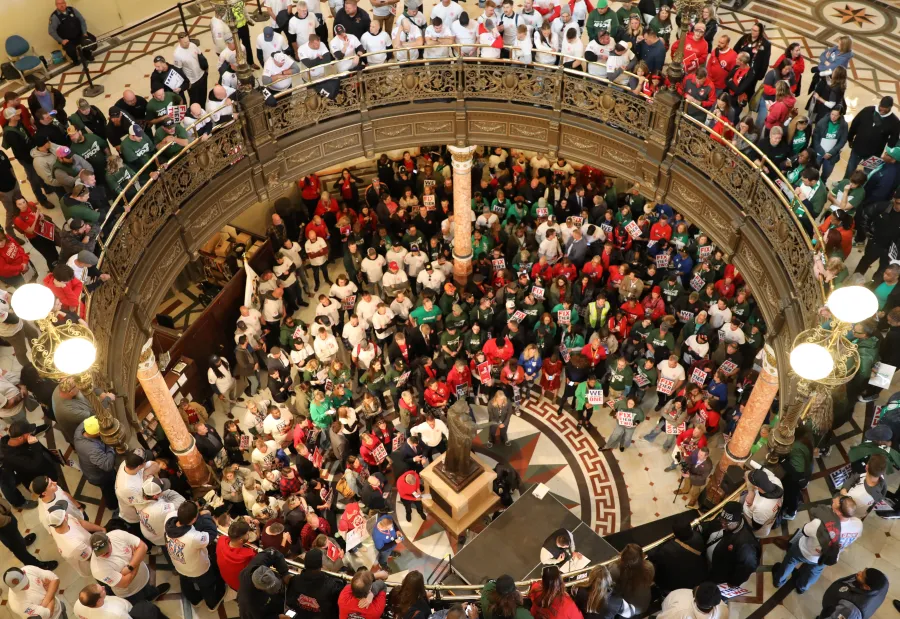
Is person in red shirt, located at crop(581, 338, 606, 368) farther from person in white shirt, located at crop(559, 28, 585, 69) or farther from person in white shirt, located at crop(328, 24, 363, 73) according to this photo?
person in white shirt, located at crop(328, 24, 363, 73)

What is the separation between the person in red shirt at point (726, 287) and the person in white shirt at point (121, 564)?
10284mm

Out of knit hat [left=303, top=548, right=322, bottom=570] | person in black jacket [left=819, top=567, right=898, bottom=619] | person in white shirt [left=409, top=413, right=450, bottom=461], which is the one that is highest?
person in white shirt [left=409, top=413, right=450, bottom=461]

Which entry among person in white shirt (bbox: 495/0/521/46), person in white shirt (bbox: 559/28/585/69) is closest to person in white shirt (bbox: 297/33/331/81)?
person in white shirt (bbox: 495/0/521/46)

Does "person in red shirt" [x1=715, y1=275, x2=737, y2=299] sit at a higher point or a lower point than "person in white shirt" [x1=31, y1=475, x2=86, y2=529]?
higher

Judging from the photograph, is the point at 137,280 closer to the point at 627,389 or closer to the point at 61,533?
the point at 61,533

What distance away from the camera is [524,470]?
573 inches

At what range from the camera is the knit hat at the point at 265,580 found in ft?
28.1

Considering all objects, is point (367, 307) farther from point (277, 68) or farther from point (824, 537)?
point (824, 537)

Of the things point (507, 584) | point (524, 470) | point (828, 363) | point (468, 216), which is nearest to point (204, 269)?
point (468, 216)

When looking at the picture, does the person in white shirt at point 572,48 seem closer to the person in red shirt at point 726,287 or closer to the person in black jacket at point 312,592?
the person in red shirt at point 726,287

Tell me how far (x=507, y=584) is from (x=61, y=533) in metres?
4.85

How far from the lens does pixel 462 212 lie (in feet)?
53.4

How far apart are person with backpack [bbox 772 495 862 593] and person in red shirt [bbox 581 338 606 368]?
5411mm

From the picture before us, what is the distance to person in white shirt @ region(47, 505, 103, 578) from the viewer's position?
8.79 m
